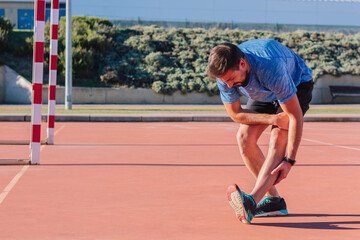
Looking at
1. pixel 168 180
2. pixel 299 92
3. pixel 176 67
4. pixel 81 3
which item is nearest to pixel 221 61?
pixel 299 92

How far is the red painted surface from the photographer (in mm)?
5121

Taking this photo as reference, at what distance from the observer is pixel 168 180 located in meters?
7.67

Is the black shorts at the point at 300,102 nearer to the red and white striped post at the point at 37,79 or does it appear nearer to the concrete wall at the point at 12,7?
the red and white striped post at the point at 37,79

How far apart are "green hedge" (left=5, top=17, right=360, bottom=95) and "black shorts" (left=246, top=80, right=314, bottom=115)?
23.7 metres

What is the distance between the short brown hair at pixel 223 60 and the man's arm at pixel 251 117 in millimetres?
781

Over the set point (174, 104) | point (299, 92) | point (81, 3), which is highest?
point (81, 3)

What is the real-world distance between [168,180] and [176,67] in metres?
24.5

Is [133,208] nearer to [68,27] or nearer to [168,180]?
[168,180]

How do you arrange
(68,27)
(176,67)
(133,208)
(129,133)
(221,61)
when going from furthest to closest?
1. (176,67)
2. (68,27)
3. (129,133)
4. (133,208)
5. (221,61)

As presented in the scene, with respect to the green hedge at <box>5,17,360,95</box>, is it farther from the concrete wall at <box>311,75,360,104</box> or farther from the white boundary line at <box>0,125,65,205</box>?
the white boundary line at <box>0,125,65,205</box>

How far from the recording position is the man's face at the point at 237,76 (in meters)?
4.55

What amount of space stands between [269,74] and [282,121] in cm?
58

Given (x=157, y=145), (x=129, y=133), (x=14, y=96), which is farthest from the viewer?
(x=14, y=96)

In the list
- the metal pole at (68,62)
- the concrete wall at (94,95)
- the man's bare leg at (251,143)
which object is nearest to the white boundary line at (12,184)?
the man's bare leg at (251,143)
